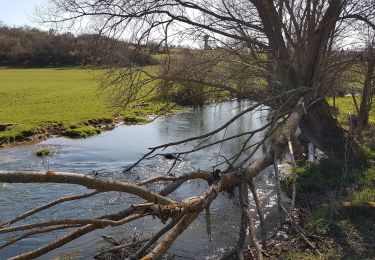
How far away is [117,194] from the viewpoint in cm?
1108

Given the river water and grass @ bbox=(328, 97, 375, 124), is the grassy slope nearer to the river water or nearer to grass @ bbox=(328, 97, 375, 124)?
the river water

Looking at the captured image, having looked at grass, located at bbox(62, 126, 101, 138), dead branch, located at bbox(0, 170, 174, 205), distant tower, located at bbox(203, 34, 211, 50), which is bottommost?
grass, located at bbox(62, 126, 101, 138)

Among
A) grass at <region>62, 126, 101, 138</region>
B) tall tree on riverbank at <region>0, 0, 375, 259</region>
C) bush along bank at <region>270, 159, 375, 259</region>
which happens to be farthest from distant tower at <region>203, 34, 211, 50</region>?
grass at <region>62, 126, 101, 138</region>

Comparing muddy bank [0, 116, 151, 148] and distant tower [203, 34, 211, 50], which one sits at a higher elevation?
distant tower [203, 34, 211, 50]

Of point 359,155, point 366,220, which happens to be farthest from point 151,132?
point 366,220

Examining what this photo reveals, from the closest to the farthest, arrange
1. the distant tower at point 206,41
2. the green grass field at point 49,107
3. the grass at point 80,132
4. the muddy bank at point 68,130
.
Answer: the distant tower at point 206,41
the muddy bank at point 68,130
the grass at point 80,132
the green grass field at point 49,107

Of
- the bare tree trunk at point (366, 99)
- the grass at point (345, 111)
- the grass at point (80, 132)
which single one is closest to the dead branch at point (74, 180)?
the bare tree trunk at point (366, 99)

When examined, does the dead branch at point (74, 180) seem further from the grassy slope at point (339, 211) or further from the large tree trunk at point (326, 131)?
the large tree trunk at point (326, 131)

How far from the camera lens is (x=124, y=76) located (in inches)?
480

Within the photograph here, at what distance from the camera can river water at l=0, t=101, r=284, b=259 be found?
8227 millimetres

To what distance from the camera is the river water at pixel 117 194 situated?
823cm

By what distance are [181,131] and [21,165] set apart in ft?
27.9

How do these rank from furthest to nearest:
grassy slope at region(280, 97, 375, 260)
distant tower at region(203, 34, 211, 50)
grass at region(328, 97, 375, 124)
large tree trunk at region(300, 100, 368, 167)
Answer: grass at region(328, 97, 375, 124) → distant tower at region(203, 34, 211, 50) → large tree trunk at region(300, 100, 368, 167) → grassy slope at region(280, 97, 375, 260)

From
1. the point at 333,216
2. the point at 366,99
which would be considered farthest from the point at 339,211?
the point at 366,99
